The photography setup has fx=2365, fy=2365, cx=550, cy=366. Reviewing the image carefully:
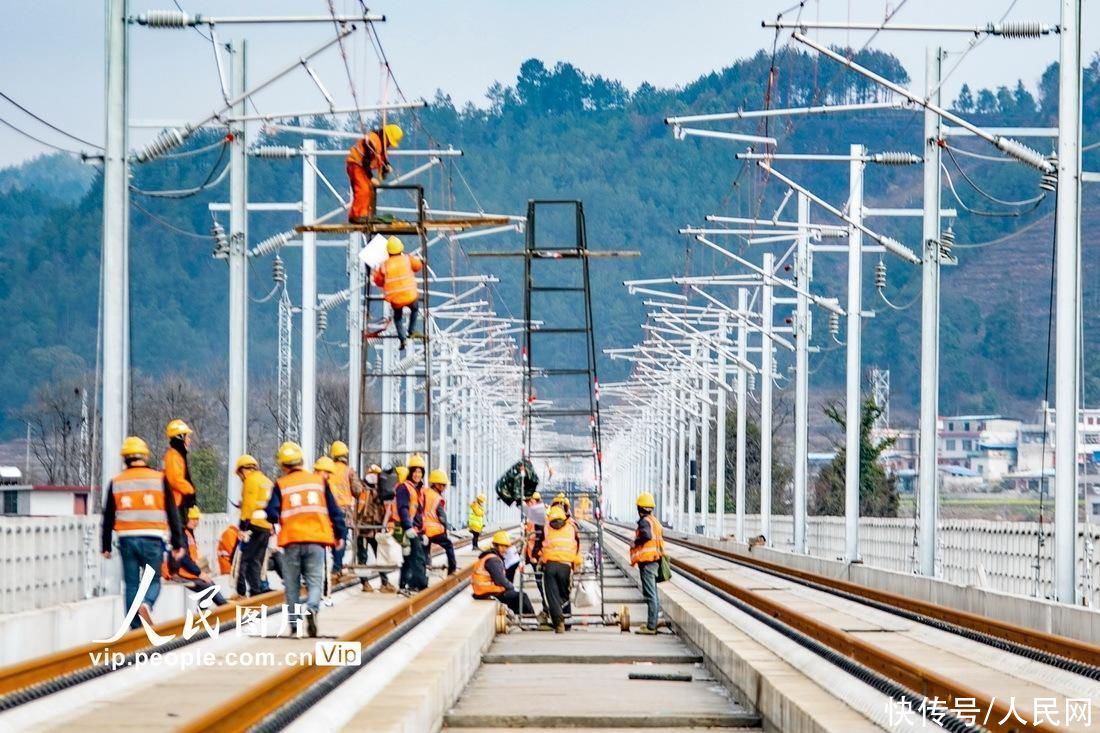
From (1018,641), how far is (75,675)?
11.7 m

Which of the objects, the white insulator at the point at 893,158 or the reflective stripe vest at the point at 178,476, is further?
the white insulator at the point at 893,158

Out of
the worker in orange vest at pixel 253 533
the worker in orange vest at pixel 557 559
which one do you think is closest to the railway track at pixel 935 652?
the worker in orange vest at pixel 557 559

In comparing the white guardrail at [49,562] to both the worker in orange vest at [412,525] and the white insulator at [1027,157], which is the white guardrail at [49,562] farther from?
the white insulator at [1027,157]

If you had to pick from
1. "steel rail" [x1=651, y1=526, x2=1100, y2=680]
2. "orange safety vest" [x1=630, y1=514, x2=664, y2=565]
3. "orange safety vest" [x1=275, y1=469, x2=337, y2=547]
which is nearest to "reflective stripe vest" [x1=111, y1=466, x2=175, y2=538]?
"orange safety vest" [x1=275, y1=469, x2=337, y2=547]

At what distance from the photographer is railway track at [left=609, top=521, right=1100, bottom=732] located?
16.2m

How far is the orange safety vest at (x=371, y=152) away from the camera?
108ft

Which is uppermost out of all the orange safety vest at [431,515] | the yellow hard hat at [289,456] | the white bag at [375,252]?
the white bag at [375,252]

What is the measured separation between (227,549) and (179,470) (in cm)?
1142

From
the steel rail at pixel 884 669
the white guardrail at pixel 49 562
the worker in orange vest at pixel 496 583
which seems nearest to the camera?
the steel rail at pixel 884 669

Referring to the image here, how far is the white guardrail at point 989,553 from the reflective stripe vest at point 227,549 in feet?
34.0

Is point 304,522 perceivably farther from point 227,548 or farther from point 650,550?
point 227,548

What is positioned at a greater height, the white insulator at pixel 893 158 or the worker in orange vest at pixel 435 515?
the white insulator at pixel 893 158

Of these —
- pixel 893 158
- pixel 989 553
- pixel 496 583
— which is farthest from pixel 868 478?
pixel 496 583

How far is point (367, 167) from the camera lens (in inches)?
1305
